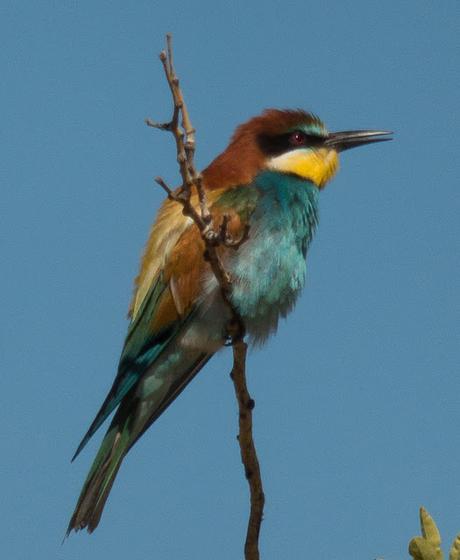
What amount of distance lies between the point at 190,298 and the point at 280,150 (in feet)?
2.35

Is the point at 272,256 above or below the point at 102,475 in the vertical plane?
above

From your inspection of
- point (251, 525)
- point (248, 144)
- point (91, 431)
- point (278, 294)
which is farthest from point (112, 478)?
point (248, 144)

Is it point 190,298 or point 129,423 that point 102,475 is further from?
point 190,298

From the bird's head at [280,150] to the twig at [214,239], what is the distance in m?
0.80

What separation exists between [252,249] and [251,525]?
1.08m

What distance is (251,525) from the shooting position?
217cm

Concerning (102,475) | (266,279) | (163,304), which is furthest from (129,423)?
(266,279)

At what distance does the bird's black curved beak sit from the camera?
3.75m

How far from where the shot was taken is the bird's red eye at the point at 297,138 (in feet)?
11.7

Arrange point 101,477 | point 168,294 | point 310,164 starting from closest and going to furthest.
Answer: point 101,477, point 168,294, point 310,164

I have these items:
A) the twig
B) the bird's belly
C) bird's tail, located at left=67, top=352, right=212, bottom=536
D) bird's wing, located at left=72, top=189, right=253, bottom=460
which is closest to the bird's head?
bird's wing, located at left=72, top=189, right=253, bottom=460

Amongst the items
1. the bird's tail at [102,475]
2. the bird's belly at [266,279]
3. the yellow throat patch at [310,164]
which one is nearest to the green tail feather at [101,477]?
the bird's tail at [102,475]

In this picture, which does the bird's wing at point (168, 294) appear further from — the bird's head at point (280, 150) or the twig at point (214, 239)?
the twig at point (214, 239)

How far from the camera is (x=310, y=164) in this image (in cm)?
351
